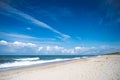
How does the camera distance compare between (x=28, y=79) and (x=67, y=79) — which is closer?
(x=67, y=79)

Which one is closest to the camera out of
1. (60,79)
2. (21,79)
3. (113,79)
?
(113,79)

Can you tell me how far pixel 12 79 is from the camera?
4688 mm

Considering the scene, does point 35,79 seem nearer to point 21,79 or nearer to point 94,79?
point 21,79

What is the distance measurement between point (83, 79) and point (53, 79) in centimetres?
98

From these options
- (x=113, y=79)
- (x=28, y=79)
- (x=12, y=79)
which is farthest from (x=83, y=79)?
(x=12, y=79)

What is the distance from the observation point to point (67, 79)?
415cm

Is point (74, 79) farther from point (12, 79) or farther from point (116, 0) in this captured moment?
point (116, 0)

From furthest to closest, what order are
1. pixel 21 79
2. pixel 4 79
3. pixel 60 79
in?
pixel 4 79 < pixel 21 79 < pixel 60 79

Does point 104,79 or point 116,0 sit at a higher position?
point 116,0

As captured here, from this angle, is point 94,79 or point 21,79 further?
point 21,79

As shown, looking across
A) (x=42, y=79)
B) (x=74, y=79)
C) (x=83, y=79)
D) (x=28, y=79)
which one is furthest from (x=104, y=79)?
(x=28, y=79)

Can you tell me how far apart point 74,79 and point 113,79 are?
1165 millimetres

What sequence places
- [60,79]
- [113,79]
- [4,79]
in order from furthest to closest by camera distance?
[4,79], [60,79], [113,79]

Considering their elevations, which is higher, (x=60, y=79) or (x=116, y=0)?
(x=116, y=0)
